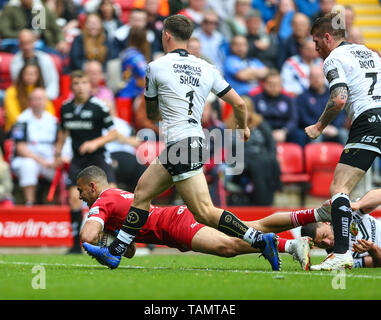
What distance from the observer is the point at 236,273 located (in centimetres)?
745

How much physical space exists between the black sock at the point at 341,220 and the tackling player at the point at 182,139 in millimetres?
581

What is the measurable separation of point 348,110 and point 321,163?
6376mm

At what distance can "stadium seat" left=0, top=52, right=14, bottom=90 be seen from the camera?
15062 millimetres

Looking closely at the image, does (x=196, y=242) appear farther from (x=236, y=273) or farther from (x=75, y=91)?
(x=75, y=91)

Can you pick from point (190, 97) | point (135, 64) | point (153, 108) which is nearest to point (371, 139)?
point (190, 97)

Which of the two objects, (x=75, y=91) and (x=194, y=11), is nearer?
(x=75, y=91)

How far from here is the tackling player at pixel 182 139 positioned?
721 cm

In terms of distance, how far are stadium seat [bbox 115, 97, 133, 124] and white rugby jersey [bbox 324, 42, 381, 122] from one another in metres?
7.25

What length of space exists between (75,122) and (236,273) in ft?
17.5

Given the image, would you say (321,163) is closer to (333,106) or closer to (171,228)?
(171,228)

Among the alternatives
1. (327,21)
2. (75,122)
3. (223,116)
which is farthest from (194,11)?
(327,21)

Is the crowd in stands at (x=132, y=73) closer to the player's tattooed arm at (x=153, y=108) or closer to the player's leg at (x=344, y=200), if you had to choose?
the player's tattooed arm at (x=153, y=108)

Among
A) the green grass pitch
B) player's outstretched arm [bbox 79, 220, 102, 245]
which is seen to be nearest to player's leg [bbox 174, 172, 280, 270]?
the green grass pitch

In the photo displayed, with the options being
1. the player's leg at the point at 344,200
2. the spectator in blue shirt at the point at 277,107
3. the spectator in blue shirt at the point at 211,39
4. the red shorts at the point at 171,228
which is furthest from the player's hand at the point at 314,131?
the spectator in blue shirt at the point at 211,39
